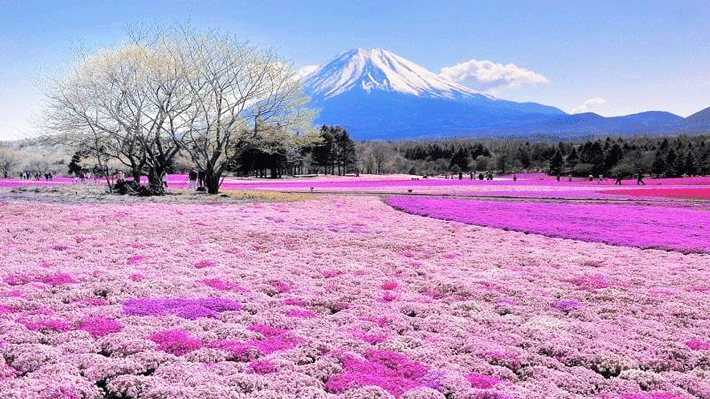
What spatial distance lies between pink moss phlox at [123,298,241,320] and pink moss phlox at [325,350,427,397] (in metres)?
4.16

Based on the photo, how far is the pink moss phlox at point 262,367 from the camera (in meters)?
8.57

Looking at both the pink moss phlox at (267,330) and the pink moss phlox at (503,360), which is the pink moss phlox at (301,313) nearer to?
the pink moss phlox at (267,330)

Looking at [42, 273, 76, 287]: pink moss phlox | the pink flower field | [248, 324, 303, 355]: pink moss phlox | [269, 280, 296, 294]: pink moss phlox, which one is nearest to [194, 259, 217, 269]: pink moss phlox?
[269, 280, 296, 294]: pink moss phlox

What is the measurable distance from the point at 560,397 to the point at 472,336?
2906mm

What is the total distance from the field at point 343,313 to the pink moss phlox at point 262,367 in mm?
35

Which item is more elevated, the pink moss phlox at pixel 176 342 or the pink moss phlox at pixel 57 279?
the pink moss phlox at pixel 57 279

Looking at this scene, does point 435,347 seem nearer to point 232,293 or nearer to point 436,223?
point 232,293

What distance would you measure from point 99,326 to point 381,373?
5.92 meters

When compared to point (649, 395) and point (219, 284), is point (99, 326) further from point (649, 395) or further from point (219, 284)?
point (649, 395)

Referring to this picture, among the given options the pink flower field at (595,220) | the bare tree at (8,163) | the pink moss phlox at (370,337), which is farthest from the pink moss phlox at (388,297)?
the bare tree at (8,163)

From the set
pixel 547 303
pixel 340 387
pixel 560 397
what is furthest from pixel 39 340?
pixel 547 303

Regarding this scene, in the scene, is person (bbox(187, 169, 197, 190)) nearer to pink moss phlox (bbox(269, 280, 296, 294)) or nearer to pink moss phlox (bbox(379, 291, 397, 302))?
pink moss phlox (bbox(269, 280, 296, 294))

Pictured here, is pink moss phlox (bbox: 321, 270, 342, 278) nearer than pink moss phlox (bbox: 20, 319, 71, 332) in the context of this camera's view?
No

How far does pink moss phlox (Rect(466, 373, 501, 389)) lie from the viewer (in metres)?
8.29
